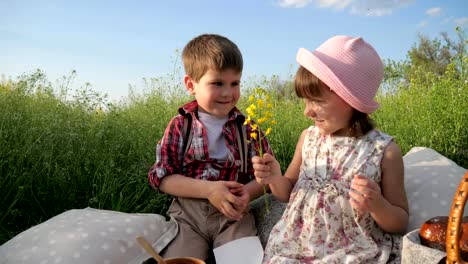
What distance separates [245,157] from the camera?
8.07 feet

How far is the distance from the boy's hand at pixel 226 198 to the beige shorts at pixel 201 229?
15cm

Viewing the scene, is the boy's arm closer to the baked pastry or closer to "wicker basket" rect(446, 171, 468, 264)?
the baked pastry

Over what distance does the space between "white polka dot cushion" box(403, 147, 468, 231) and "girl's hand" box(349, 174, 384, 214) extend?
1.70ft

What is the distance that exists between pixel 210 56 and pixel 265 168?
0.70 meters

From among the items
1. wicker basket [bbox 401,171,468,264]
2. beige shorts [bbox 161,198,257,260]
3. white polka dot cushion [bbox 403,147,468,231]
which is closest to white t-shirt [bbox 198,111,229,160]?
beige shorts [bbox 161,198,257,260]

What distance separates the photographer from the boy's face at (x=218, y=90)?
7.70 feet

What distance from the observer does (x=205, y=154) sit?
2426mm

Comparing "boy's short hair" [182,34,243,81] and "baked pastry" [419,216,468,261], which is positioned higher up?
"boy's short hair" [182,34,243,81]

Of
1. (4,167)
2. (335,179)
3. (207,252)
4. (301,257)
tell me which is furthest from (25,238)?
(335,179)

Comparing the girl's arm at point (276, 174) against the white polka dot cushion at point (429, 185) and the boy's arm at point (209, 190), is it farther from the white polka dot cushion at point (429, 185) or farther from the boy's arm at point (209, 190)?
the white polka dot cushion at point (429, 185)

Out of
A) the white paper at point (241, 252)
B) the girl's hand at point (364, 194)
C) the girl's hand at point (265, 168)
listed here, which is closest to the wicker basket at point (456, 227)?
the girl's hand at point (364, 194)

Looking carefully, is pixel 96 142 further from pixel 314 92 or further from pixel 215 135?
pixel 314 92

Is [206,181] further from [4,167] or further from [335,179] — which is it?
[4,167]

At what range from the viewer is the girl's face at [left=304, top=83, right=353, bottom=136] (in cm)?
191
